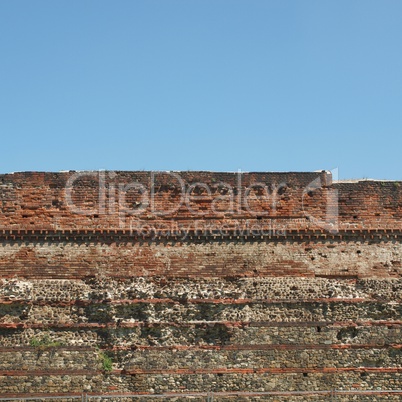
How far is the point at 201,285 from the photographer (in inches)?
558

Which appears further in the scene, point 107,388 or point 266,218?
point 266,218

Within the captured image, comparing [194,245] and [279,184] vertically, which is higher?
[279,184]

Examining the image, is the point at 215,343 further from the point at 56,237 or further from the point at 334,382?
the point at 56,237

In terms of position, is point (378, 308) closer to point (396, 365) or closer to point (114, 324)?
point (396, 365)

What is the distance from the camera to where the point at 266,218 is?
48.3 ft

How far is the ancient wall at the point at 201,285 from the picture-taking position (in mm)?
13477

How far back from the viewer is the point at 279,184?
1498 centimetres

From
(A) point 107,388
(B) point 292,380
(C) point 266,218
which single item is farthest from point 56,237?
(B) point 292,380

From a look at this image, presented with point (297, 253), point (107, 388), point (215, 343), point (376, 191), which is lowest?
point (107, 388)

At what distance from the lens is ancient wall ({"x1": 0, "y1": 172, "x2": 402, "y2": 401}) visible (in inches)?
531

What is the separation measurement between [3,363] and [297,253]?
277 inches

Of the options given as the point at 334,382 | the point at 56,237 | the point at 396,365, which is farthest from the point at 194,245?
the point at 396,365

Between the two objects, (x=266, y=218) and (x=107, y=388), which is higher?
(x=266, y=218)

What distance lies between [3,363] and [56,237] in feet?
9.81
